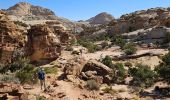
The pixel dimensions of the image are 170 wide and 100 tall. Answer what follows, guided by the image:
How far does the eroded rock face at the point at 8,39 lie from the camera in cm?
2545

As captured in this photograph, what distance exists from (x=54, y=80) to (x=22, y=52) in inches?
201

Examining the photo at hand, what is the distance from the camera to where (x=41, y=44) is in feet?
94.1

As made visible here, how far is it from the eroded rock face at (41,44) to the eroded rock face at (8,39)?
1.00 m

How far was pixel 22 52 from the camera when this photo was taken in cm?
2708

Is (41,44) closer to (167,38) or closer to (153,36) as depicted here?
(167,38)

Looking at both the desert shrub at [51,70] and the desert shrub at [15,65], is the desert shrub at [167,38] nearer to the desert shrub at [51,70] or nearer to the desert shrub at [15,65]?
the desert shrub at [51,70]

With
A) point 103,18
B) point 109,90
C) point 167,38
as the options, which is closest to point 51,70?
point 109,90

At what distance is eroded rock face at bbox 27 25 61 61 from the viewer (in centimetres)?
2838

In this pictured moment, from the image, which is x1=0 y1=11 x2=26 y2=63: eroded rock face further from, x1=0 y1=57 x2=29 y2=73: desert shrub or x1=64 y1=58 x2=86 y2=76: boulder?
x1=64 y1=58 x2=86 y2=76: boulder

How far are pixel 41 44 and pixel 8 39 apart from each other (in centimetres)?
331

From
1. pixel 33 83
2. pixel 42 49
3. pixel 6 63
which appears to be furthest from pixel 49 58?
pixel 33 83

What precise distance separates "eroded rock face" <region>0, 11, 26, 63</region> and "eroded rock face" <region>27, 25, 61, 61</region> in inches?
39.4

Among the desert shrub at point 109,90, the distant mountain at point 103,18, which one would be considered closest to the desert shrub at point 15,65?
the desert shrub at point 109,90

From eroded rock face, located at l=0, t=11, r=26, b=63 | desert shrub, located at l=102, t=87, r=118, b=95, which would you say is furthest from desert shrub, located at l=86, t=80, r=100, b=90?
eroded rock face, located at l=0, t=11, r=26, b=63
